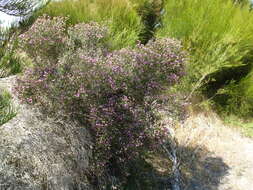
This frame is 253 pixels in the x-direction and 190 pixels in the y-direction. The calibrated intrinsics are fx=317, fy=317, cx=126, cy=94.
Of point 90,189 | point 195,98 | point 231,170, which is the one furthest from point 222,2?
point 90,189

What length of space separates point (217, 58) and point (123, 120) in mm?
2713

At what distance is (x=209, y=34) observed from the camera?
5.20m

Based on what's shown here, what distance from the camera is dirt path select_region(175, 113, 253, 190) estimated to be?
399 centimetres

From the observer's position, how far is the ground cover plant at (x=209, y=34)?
5.04 meters

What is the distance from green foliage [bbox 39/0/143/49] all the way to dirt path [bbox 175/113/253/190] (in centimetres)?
172

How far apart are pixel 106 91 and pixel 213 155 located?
2381 millimetres

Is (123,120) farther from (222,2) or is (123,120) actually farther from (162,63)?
(222,2)

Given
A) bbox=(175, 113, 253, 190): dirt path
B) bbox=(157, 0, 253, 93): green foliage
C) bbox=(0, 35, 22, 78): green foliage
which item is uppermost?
bbox=(0, 35, 22, 78): green foliage

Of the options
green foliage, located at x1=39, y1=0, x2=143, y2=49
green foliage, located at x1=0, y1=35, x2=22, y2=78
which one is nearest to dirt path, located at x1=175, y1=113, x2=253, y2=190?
green foliage, located at x1=39, y1=0, x2=143, y2=49

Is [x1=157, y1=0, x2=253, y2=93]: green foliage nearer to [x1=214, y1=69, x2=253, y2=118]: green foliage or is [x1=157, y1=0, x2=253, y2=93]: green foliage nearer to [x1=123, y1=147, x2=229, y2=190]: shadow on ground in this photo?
[x1=214, y1=69, x2=253, y2=118]: green foliage

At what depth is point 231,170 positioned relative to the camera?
428cm

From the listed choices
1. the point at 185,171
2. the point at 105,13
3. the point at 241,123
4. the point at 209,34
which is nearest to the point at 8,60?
the point at 185,171

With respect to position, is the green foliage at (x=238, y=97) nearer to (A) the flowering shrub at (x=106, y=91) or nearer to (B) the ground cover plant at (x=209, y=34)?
(B) the ground cover plant at (x=209, y=34)

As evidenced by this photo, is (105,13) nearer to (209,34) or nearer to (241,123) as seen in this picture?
(209,34)
